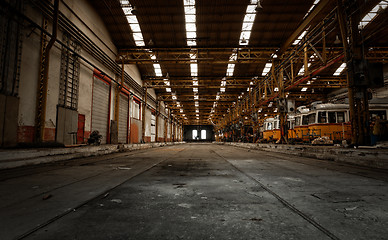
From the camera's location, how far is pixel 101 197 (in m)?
2.05

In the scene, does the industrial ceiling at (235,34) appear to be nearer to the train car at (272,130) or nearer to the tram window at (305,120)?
the tram window at (305,120)

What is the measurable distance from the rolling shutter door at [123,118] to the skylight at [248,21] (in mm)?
10108

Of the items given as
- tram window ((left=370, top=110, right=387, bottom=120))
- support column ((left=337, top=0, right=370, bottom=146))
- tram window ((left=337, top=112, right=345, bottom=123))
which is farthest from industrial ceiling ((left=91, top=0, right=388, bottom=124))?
tram window ((left=370, top=110, right=387, bottom=120))

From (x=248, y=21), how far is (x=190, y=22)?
12.7 feet

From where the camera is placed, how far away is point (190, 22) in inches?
512

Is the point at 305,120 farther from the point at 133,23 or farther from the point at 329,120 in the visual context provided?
the point at 133,23

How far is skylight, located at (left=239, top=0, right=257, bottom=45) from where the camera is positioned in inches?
461

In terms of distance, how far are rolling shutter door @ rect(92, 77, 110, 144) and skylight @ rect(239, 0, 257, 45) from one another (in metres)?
9.77

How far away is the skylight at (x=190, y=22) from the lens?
11622 millimetres

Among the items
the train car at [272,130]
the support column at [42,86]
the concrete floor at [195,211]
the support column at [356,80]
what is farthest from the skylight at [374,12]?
the support column at [42,86]

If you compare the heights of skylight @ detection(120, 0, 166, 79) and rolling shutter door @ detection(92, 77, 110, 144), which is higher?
skylight @ detection(120, 0, 166, 79)

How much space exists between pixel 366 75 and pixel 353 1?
2.49 metres

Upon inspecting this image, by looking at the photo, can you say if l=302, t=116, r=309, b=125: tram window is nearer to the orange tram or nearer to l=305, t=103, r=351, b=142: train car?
the orange tram

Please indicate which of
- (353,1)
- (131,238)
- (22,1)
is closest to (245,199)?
(131,238)
